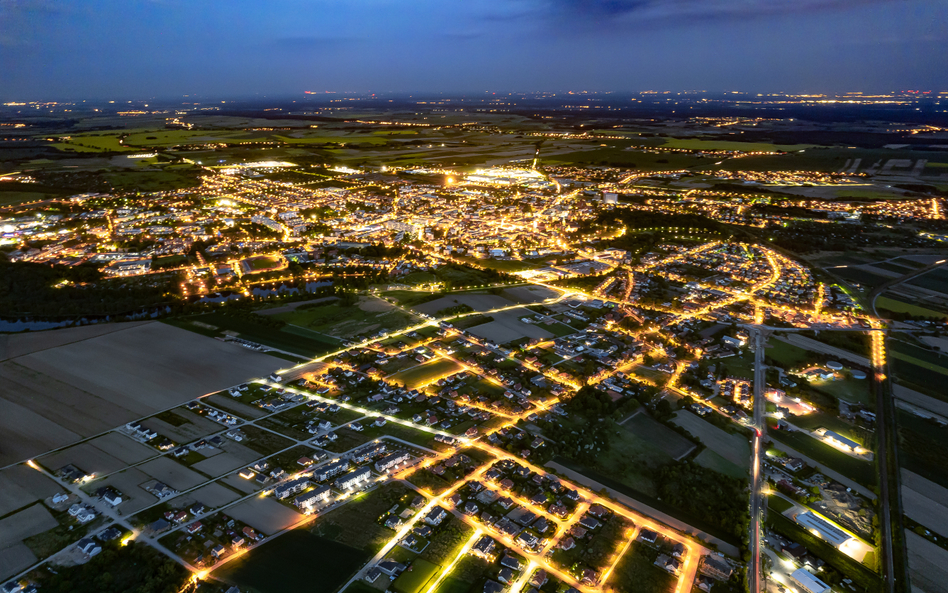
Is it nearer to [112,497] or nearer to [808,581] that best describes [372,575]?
[112,497]

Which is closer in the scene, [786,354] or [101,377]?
[101,377]

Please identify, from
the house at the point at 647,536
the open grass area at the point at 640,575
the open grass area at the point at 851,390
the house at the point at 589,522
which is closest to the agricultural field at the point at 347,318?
the house at the point at 589,522

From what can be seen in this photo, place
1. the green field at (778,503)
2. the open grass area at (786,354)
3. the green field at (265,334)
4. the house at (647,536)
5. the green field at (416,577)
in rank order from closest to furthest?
1. the green field at (416,577)
2. the house at (647,536)
3. the green field at (778,503)
4. the open grass area at (786,354)
5. the green field at (265,334)

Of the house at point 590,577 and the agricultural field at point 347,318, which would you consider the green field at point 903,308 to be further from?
the agricultural field at point 347,318

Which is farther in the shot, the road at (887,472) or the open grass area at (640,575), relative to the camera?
the road at (887,472)

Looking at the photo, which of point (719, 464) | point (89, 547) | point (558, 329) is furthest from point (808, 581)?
point (89, 547)
